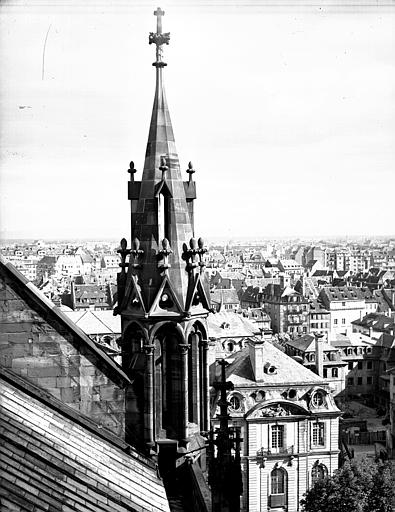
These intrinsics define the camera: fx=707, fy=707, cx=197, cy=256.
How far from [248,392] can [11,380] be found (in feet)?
130

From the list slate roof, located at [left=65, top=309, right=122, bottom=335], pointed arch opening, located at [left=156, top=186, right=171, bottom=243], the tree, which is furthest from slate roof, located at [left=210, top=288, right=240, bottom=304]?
pointed arch opening, located at [left=156, top=186, right=171, bottom=243]

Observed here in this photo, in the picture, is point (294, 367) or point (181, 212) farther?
point (294, 367)

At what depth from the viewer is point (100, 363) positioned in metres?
13.1

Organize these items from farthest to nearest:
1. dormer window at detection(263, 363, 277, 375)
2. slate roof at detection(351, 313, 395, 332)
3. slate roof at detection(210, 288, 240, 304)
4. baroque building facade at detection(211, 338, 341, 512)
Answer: slate roof at detection(210, 288, 240, 304) < slate roof at detection(351, 313, 395, 332) < dormer window at detection(263, 363, 277, 375) < baroque building facade at detection(211, 338, 341, 512)

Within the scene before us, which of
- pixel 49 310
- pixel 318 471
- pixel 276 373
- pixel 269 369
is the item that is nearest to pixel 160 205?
pixel 49 310

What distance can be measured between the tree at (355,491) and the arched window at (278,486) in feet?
30.3

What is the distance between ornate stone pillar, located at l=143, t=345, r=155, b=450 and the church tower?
2 centimetres

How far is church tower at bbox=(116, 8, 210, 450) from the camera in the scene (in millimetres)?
14078

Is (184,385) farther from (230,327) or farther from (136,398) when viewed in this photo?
(230,327)

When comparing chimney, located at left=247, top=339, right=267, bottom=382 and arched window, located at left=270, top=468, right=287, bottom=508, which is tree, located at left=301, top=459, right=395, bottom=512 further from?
chimney, located at left=247, top=339, right=267, bottom=382

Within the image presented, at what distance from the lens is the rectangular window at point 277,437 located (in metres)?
50.1

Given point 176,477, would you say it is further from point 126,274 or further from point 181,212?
point 181,212

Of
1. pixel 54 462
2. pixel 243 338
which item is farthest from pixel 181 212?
pixel 243 338

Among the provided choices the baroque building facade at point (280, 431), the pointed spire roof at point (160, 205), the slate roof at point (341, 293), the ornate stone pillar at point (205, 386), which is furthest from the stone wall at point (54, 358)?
the slate roof at point (341, 293)
